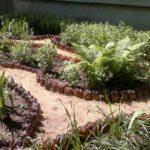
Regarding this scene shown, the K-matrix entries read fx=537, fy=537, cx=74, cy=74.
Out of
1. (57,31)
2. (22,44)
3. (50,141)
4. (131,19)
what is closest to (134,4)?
(131,19)

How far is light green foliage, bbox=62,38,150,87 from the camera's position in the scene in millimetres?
8508

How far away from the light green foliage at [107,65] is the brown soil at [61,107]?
444 millimetres

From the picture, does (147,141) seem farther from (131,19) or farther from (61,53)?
(131,19)

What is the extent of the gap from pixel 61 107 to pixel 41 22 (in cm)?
704

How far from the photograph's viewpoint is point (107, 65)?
340 inches

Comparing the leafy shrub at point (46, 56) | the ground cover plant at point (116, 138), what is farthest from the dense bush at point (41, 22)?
the ground cover plant at point (116, 138)

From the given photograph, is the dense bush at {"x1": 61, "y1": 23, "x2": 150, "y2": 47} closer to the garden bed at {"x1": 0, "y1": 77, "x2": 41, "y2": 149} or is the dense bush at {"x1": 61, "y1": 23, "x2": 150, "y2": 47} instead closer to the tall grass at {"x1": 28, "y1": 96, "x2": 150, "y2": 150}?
the garden bed at {"x1": 0, "y1": 77, "x2": 41, "y2": 149}

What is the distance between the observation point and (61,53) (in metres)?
11.4

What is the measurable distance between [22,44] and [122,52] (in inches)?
89.7

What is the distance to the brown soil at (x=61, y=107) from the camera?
7.17m

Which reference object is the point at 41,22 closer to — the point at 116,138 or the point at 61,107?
the point at 61,107

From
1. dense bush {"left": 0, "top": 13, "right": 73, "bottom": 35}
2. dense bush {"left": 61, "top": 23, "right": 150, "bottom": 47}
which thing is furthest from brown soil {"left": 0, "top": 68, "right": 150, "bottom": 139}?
dense bush {"left": 0, "top": 13, "right": 73, "bottom": 35}

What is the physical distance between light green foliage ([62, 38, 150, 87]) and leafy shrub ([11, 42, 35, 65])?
4.64ft

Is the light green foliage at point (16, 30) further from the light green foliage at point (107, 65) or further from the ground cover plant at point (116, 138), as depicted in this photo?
the ground cover plant at point (116, 138)
